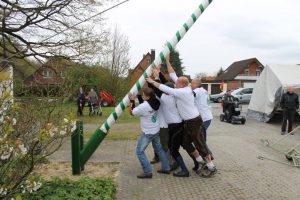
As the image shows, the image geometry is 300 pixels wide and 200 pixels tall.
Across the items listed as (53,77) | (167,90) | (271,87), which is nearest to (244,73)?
(271,87)

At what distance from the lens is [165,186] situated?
6734 millimetres

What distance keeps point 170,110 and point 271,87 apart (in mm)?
11947

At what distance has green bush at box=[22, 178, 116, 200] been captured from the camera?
5.79 m

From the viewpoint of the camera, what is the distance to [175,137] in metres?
7.30

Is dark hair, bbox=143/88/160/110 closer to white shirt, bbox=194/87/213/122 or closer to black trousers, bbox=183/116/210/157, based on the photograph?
black trousers, bbox=183/116/210/157

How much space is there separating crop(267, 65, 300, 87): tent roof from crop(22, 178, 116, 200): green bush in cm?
1228

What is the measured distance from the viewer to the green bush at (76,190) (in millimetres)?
5791

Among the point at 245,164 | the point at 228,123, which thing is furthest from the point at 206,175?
the point at 228,123

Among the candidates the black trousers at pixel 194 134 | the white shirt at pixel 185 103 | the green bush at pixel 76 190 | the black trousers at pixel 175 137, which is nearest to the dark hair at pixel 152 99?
the white shirt at pixel 185 103

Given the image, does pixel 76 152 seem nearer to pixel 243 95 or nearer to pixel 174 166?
pixel 174 166

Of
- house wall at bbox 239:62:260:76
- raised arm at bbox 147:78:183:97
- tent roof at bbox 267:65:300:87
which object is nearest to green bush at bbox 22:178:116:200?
raised arm at bbox 147:78:183:97

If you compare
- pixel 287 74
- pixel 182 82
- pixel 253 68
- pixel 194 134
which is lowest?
pixel 194 134

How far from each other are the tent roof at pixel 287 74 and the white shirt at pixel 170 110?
35.0 feet

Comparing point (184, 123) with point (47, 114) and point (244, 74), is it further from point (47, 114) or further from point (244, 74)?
point (244, 74)
